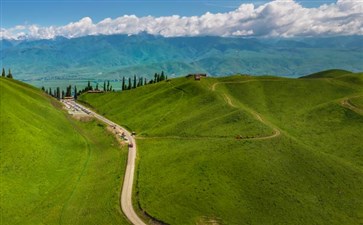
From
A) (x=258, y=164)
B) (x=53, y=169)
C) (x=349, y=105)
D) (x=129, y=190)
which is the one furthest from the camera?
(x=349, y=105)

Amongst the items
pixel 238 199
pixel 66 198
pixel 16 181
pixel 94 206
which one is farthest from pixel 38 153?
pixel 238 199

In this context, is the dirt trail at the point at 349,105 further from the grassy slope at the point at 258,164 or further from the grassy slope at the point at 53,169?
the grassy slope at the point at 53,169

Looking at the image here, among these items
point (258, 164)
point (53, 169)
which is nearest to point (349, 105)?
point (258, 164)

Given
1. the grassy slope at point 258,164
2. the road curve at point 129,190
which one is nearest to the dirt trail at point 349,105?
the grassy slope at point 258,164

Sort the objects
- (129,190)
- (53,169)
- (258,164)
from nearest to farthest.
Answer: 1. (129,190)
2. (258,164)
3. (53,169)

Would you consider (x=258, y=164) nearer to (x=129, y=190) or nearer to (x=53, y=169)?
(x=129, y=190)

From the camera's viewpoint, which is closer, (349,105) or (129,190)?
(129,190)

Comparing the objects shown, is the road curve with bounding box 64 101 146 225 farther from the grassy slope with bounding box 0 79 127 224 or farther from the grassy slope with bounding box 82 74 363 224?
the grassy slope with bounding box 82 74 363 224

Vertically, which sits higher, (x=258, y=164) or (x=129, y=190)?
(x=258, y=164)
